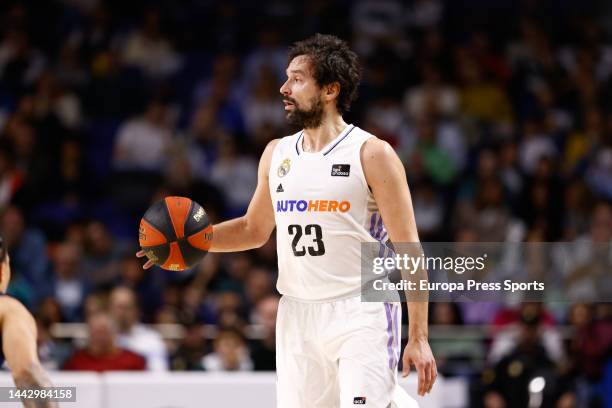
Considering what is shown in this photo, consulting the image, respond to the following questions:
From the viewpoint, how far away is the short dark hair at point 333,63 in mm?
5773

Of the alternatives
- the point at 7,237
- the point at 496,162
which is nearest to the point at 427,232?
the point at 496,162

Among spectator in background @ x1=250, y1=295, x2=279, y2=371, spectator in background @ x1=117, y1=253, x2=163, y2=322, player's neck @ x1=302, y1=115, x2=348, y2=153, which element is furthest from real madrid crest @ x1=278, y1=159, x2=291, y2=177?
spectator in background @ x1=117, y1=253, x2=163, y2=322

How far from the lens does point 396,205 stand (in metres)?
5.49

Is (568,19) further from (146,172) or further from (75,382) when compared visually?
(75,382)

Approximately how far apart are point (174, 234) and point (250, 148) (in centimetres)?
729

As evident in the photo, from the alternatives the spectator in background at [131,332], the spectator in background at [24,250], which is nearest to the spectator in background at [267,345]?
the spectator in background at [131,332]

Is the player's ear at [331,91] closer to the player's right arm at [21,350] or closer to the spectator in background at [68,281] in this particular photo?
the player's right arm at [21,350]

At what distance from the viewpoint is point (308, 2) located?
597 inches

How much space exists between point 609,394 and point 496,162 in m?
3.92

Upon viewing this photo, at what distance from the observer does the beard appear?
19.0 feet

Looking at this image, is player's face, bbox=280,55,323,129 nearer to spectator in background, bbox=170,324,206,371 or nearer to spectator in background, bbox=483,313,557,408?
spectator in background, bbox=170,324,206,371

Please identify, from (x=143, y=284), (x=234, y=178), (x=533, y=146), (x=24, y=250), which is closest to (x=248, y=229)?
(x=143, y=284)

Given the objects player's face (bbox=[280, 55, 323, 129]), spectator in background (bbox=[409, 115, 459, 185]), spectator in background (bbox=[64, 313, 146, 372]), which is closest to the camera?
player's face (bbox=[280, 55, 323, 129])

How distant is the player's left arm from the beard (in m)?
0.33
